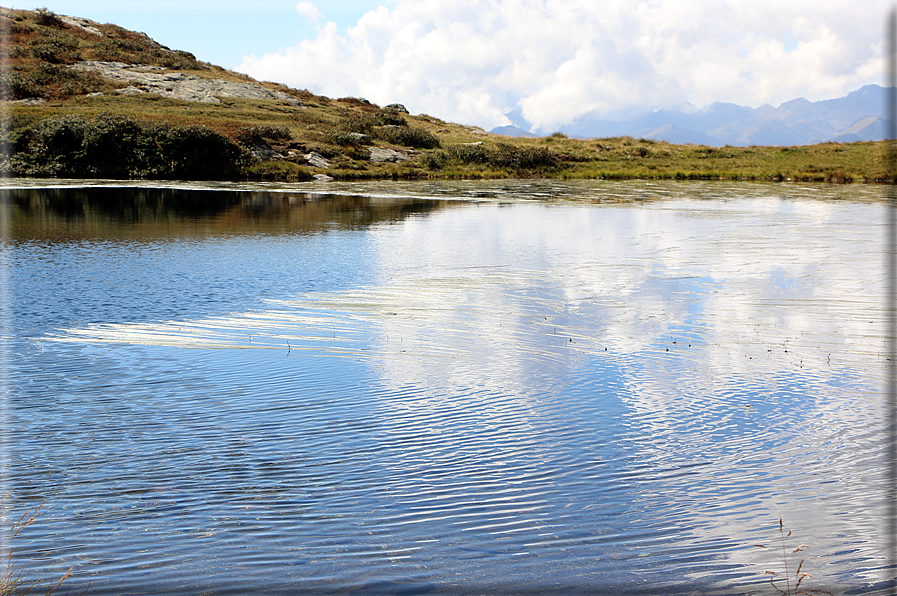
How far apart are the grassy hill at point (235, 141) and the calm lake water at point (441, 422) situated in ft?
154

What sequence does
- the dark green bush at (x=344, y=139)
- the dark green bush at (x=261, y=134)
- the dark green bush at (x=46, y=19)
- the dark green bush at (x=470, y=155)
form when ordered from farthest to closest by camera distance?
the dark green bush at (x=46, y=19) < the dark green bush at (x=470, y=155) < the dark green bush at (x=344, y=139) < the dark green bush at (x=261, y=134)

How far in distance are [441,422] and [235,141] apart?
2561 inches

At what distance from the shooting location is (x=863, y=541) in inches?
235

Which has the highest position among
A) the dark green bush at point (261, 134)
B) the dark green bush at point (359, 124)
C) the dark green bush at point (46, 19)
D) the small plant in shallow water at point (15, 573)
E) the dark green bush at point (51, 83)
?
the dark green bush at point (46, 19)

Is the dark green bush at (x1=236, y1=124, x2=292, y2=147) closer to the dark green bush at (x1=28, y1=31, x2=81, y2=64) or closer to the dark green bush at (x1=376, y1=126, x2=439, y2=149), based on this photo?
the dark green bush at (x1=376, y1=126, x2=439, y2=149)

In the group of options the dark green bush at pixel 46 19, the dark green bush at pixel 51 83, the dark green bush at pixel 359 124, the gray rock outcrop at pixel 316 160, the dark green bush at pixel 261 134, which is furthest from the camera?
the dark green bush at pixel 46 19

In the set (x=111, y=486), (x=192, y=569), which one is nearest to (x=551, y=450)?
(x=192, y=569)

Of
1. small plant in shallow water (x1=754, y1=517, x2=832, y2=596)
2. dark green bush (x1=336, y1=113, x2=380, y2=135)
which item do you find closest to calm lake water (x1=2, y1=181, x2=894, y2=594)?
small plant in shallow water (x1=754, y1=517, x2=832, y2=596)

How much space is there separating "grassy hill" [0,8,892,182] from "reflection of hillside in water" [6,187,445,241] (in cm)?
1541

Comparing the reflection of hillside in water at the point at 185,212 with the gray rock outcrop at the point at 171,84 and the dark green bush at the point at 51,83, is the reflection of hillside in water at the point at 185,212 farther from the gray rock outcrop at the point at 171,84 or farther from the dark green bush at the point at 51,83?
the gray rock outcrop at the point at 171,84

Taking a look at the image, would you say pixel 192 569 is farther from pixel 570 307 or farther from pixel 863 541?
pixel 570 307

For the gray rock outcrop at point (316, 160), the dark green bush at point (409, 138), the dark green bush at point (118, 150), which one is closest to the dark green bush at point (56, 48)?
the dark green bush at point (118, 150)

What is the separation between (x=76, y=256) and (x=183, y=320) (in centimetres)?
919

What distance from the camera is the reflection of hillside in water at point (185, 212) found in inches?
1061
